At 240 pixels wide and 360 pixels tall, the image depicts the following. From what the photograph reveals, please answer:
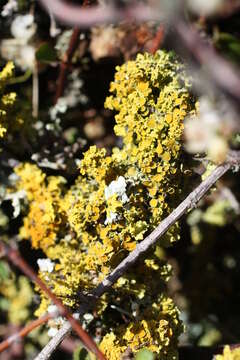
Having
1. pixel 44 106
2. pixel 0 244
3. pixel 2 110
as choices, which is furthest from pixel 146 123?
pixel 44 106

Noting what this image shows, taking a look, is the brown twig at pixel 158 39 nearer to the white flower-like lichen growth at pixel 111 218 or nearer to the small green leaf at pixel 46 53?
the small green leaf at pixel 46 53

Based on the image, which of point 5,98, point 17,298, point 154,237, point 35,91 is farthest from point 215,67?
point 17,298

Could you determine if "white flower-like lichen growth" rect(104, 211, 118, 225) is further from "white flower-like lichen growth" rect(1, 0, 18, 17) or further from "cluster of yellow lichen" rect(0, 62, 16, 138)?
"white flower-like lichen growth" rect(1, 0, 18, 17)

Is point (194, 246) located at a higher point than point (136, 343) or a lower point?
higher

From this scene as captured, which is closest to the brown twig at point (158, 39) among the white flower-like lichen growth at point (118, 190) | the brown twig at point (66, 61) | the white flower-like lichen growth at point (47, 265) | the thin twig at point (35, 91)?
the brown twig at point (66, 61)

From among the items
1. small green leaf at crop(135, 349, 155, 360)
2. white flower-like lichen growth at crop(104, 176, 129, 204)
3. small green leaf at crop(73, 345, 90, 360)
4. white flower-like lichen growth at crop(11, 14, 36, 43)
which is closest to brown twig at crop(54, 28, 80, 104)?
white flower-like lichen growth at crop(11, 14, 36, 43)

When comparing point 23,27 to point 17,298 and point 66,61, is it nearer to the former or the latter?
point 66,61

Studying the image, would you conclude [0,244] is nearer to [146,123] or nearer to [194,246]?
[146,123]
